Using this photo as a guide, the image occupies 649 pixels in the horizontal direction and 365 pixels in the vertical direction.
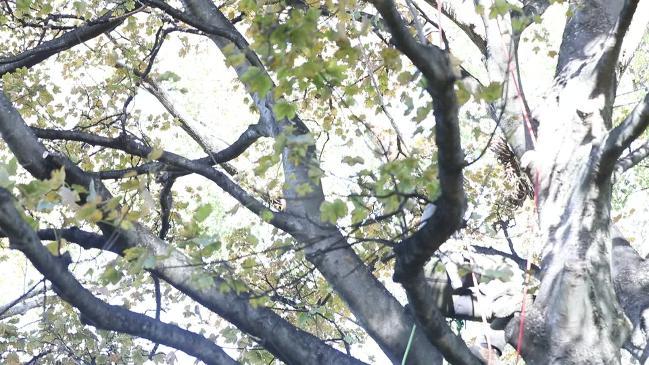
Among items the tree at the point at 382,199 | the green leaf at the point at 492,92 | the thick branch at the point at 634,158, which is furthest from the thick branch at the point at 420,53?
the thick branch at the point at 634,158

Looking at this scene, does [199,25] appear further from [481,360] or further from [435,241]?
[481,360]

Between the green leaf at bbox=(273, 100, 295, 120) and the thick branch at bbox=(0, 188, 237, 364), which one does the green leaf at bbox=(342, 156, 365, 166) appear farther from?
the thick branch at bbox=(0, 188, 237, 364)

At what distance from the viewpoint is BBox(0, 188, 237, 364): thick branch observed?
3.29 meters

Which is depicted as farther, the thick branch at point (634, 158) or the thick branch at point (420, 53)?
the thick branch at point (634, 158)

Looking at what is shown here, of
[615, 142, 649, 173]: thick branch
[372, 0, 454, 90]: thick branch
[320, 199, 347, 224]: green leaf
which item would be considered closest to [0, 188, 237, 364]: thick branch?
[320, 199, 347, 224]: green leaf

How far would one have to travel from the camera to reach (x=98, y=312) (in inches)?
175

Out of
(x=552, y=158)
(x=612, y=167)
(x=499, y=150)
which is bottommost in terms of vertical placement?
(x=612, y=167)

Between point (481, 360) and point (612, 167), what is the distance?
1204 millimetres

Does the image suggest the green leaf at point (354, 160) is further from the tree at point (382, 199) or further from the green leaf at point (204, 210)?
the green leaf at point (204, 210)

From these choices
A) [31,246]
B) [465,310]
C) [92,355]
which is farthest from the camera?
[92,355]

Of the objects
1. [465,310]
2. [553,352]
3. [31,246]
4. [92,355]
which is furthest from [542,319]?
[92,355]

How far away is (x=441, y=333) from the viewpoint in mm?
4043

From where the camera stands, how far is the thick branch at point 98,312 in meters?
3.29

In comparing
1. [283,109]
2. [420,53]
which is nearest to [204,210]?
[283,109]
